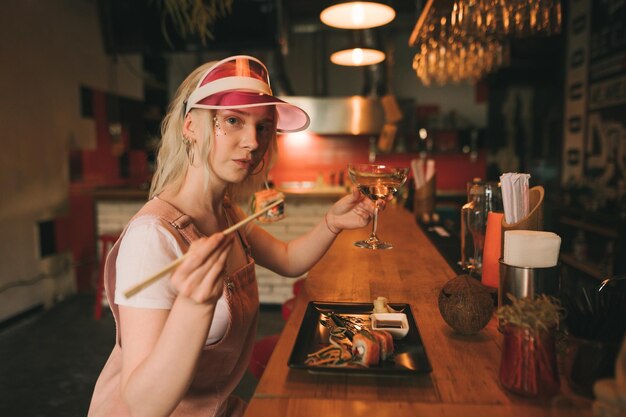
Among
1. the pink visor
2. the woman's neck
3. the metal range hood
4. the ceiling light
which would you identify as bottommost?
the woman's neck

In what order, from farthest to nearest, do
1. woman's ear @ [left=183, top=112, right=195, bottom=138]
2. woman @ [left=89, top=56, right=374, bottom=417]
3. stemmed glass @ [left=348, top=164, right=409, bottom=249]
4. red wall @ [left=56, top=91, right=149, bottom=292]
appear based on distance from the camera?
1. red wall @ [left=56, top=91, right=149, bottom=292]
2. stemmed glass @ [left=348, top=164, right=409, bottom=249]
3. woman's ear @ [left=183, top=112, right=195, bottom=138]
4. woman @ [left=89, top=56, right=374, bottom=417]

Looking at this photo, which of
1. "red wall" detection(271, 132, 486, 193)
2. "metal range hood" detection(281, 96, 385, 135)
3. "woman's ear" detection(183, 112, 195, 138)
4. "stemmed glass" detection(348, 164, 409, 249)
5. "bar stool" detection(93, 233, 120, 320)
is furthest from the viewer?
"red wall" detection(271, 132, 486, 193)

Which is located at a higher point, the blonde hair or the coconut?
the blonde hair

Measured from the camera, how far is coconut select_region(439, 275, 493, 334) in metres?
1.12

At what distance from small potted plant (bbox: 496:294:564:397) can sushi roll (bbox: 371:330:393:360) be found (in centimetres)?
25

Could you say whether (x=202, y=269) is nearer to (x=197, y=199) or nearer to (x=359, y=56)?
(x=197, y=199)

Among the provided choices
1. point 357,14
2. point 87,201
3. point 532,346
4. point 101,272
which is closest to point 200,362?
point 532,346

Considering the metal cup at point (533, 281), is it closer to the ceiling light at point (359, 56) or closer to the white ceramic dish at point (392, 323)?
the white ceramic dish at point (392, 323)

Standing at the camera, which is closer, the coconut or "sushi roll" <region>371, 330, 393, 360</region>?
"sushi roll" <region>371, 330, 393, 360</region>

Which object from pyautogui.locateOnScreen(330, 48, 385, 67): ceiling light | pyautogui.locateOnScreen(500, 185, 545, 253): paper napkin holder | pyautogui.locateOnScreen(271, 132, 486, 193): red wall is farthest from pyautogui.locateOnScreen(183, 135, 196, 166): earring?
pyautogui.locateOnScreen(271, 132, 486, 193): red wall

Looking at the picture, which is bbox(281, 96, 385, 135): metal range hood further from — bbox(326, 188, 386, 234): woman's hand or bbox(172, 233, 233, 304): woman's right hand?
bbox(172, 233, 233, 304): woman's right hand

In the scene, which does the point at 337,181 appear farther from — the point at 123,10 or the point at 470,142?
the point at 123,10

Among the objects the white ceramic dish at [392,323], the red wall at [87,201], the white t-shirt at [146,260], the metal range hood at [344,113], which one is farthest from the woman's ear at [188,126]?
the metal range hood at [344,113]

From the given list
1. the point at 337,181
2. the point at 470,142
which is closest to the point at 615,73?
the point at 470,142
